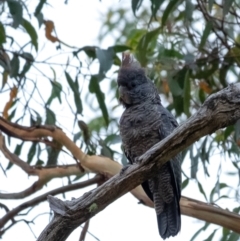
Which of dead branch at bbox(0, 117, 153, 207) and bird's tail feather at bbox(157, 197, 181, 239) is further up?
dead branch at bbox(0, 117, 153, 207)

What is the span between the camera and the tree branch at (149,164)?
90.4 inches

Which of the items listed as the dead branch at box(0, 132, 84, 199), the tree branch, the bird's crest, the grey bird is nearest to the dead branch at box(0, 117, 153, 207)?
the dead branch at box(0, 132, 84, 199)

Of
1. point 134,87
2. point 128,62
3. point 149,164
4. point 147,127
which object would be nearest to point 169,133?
point 147,127

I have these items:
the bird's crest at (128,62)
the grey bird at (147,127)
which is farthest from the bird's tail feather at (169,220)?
the bird's crest at (128,62)

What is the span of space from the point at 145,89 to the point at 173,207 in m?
0.48

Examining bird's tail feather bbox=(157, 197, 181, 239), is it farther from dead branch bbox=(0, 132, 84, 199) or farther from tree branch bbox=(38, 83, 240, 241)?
tree branch bbox=(38, 83, 240, 241)

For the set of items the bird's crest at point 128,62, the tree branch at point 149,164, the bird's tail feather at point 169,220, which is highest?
the bird's crest at point 128,62

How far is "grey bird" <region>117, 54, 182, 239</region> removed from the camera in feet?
10.4

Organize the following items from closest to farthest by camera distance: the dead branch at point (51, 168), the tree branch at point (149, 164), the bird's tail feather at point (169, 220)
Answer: the tree branch at point (149, 164) → the bird's tail feather at point (169, 220) → the dead branch at point (51, 168)

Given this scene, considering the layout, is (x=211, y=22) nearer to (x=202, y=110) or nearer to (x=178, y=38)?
(x=178, y=38)

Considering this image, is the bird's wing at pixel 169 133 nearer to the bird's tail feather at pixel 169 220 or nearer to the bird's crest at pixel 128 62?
the bird's tail feather at pixel 169 220

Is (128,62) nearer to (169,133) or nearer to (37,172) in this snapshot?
(169,133)

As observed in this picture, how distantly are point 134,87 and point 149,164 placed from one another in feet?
2.80

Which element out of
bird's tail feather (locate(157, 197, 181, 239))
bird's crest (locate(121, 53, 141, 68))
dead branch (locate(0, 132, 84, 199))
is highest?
bird's crest (locate(121, 53, 141, 68))
